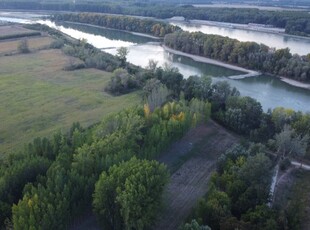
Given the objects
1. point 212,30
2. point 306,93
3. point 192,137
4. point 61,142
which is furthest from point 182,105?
point 212,30

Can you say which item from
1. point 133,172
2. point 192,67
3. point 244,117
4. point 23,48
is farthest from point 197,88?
point 23,48

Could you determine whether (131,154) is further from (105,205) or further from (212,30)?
(212,30)

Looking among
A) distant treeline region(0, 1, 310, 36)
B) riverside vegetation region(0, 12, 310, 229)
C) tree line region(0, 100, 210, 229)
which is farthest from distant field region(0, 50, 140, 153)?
distant treeline region(0, 1, 310, 36)

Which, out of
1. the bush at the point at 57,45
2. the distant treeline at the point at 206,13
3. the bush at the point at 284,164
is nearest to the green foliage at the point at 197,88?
the bush at the point at 284,164

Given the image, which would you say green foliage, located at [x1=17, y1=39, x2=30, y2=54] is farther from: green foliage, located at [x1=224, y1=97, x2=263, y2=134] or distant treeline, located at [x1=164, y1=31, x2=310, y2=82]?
green foliage, located at [x1=224, y1=97, x2=263, y2=134]

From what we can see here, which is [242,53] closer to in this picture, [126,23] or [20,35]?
[126,23]

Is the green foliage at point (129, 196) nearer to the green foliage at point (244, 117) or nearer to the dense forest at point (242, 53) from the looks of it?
the green foliage at point (244, 117)

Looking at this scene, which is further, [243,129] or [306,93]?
[306,93]
